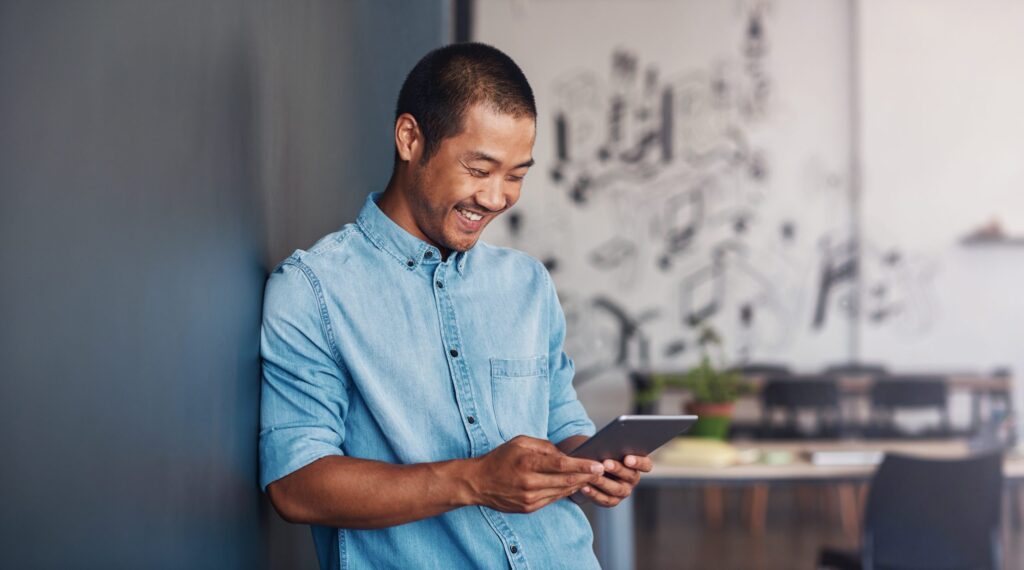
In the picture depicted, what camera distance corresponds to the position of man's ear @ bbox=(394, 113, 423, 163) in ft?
4.82

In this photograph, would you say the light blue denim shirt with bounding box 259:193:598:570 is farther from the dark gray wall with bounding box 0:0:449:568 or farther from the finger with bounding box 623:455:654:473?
the finger with bounding box 623:455:654:473

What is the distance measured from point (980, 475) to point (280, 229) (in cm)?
263

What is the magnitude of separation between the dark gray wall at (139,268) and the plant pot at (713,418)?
2.71 m

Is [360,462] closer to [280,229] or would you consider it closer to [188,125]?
[280,229]

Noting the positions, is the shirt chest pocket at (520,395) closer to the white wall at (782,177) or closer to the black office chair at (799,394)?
the black office chair at (799,394)

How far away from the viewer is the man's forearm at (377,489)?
1.29 metres

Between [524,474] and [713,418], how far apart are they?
9.35 ft

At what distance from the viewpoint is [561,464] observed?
4.09ft

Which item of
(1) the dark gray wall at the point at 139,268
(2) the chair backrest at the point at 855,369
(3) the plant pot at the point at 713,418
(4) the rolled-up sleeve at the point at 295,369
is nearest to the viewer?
(1) the dark gray wall at the point at 139,268

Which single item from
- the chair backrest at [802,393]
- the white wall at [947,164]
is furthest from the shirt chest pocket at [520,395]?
the white wall at [947,164]

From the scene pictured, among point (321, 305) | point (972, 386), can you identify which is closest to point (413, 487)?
point (321, 305)

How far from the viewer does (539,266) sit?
1.69 m

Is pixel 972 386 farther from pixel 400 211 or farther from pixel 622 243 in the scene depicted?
pixel 400 211

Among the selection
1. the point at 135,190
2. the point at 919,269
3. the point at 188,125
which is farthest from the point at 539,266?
the point at 919,269
